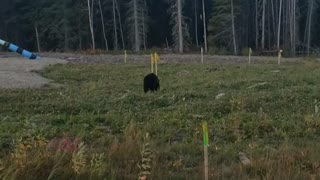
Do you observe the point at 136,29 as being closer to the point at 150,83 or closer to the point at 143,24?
the point at 143,24

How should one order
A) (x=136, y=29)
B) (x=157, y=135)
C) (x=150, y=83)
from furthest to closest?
1. (x=136, y=29)
2. (x=150, y=83)
3. (x=157, y=135)

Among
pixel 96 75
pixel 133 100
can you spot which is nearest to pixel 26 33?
pixel 96 75

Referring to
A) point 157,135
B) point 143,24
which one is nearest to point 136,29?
point 143,24

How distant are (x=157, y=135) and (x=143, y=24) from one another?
47738 mm

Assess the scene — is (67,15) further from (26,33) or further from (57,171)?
(57,171)

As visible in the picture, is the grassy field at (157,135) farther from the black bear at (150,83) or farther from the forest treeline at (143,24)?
the forest treeline at (143,24)

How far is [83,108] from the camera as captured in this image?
1025 cm

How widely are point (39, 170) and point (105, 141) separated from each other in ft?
6.66

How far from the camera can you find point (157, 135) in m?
7.69

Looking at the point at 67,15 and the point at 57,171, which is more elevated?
the point at 67,15

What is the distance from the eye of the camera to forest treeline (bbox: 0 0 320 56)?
54312mm

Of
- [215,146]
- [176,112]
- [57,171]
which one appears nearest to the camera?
[57,171]

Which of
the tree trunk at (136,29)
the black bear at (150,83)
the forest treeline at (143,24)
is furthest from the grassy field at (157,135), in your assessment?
the forest treeline at (143,24)

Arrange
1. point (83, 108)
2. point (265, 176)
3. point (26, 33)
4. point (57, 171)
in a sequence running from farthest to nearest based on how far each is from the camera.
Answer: point (26, 33) → point (83, 108) → point (265, 176) → point (57, 171)
